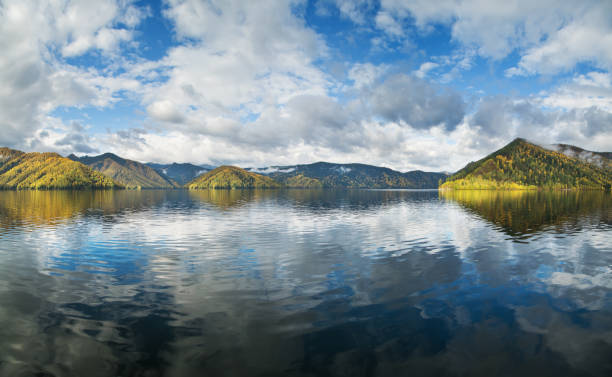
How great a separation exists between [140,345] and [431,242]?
3961 cm

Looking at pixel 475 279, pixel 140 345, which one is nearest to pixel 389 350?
pixel 140 345

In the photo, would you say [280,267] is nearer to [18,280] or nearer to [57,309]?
[57,309]

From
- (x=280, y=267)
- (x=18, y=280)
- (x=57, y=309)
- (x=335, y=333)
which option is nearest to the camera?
(x=335, y=333)

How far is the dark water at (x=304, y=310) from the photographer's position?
1422 centimetres

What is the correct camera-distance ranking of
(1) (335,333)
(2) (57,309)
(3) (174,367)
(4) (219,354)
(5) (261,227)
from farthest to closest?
1. (5) (261,227)
2. (2) (57,309)
3. (1) (335,333)
4. (4) (219,354)
5. (3) (174,367)

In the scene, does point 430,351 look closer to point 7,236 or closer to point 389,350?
point 389,350

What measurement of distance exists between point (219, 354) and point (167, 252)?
1017 inches

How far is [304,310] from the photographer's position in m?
20.1

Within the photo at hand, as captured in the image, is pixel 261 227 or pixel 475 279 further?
pixel 261 227

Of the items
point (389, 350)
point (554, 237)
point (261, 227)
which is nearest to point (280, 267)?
point (389, 350)

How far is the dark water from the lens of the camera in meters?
14.2

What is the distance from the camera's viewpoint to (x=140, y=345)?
15.6m

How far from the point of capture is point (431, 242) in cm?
4431

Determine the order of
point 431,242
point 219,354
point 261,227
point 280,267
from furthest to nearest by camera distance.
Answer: point 261,227
point 431,242
point 280,267
point 219,354
